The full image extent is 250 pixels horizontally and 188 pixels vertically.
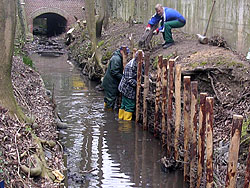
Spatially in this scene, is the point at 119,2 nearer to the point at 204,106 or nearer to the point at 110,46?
the point at 110,46

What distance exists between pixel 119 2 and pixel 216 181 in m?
21.5

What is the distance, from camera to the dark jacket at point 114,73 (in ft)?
36.6

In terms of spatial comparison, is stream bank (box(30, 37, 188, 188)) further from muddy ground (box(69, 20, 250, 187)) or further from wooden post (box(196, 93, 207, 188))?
wooden post (box(196, 93, 207, 188))

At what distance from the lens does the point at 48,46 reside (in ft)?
89.4

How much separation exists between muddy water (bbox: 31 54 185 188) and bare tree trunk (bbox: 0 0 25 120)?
1.83m

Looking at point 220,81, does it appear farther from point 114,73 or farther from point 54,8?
point 54,8

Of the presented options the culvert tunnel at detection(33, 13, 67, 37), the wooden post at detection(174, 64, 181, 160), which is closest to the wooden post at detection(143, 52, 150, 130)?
the wooden post at detection(174, 64, 181, 160)

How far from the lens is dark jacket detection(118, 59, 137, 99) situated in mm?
10195

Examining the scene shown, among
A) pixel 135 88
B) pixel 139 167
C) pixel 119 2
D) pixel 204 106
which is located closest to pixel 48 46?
pixel 119 2

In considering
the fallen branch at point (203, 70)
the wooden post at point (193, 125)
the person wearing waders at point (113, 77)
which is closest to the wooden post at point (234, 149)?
the wooden post at point (193, 125)

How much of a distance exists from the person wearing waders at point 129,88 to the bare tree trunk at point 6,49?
422cm

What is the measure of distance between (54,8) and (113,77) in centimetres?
2127

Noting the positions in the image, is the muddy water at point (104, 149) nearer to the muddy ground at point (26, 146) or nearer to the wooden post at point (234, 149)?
the muddy ground at point (26, 146)

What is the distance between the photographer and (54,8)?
102 feet
